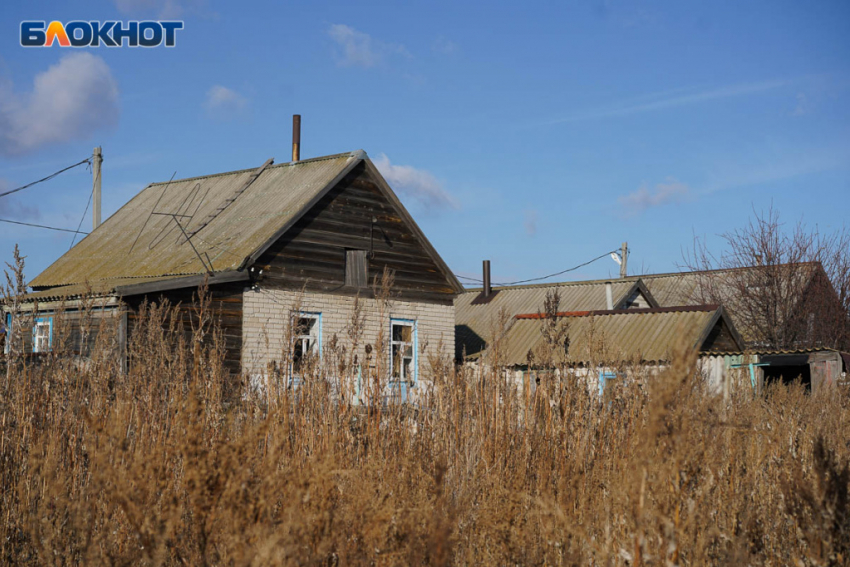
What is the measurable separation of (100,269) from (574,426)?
52.2 feet

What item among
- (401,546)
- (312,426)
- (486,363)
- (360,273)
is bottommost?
(401,546)

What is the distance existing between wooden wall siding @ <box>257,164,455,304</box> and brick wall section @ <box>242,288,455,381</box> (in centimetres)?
24

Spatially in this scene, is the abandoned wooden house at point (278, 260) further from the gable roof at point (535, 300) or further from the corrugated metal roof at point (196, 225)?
the gable roof at point (535, 300)

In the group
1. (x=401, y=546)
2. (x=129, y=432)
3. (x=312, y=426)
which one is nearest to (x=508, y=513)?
(x=401, y=546)

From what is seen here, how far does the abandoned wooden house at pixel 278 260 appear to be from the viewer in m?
15.8

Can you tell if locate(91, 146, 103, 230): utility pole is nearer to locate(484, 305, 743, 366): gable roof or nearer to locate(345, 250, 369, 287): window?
locate(345, 250, 369, 287): window

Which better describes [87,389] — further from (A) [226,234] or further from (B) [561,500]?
(A) [226,234]

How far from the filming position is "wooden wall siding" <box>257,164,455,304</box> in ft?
55.8

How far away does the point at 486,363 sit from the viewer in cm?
641

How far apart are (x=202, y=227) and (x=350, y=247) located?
141 inches

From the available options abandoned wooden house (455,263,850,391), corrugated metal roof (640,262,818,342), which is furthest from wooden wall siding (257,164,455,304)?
corrugated metal roof (640,262,818,342)

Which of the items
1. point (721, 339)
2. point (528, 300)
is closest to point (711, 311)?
point (721, 339)

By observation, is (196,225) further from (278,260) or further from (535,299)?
(535,299)

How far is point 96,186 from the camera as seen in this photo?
77.0 feet
